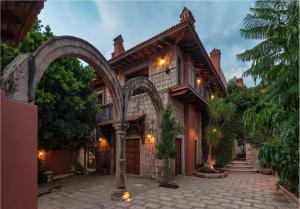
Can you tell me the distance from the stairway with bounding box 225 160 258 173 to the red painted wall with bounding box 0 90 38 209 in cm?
1338

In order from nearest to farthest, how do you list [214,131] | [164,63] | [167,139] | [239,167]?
→ 1. [167,139]
2. [164,63]
3. [214,131]
4. [239,167]

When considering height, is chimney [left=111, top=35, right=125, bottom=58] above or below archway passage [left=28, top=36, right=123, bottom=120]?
above

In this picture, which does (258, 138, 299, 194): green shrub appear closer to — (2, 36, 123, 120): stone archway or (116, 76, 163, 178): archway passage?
(116, 76, 163, 178): archway passage

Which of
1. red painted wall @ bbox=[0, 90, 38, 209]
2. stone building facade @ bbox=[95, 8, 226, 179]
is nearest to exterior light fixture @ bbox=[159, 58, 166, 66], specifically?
stone building facade @ bbox=[95, 8, 226, 179]

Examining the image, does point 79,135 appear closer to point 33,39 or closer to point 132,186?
point 132,186

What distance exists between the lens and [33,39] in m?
8.31

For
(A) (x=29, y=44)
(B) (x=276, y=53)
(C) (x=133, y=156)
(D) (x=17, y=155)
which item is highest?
(A) (x=29, y=44)

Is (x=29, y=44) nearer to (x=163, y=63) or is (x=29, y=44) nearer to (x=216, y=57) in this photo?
(x=163, y=63)

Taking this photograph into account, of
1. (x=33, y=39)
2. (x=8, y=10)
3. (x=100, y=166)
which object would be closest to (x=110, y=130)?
(x=100, y=166)

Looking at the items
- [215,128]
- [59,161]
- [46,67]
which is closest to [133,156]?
[215,128]

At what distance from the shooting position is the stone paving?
6633 mm

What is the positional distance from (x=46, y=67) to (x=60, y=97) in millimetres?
3852

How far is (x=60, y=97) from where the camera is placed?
910 centimetres

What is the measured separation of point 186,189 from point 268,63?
7158 mm
